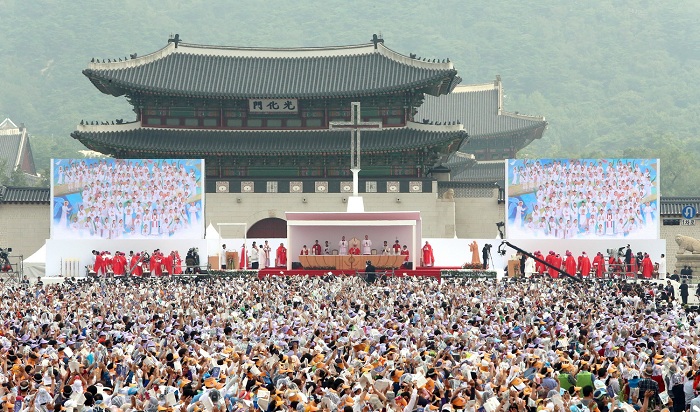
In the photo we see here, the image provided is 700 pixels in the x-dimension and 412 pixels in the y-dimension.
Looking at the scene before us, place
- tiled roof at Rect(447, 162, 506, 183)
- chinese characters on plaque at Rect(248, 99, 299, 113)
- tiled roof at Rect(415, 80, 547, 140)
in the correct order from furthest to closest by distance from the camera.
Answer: tiled roof at Rect(415, 80, 547, 140)
tiled roof at Rect(447, 162, 506, 183)
chinese characters on plaque at Rect(248, 99, 299, 113)

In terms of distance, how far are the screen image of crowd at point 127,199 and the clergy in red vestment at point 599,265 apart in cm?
1647

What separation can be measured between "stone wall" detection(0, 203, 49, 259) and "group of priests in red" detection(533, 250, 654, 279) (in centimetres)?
2358

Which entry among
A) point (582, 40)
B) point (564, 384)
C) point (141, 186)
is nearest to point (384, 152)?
point (141, 186)

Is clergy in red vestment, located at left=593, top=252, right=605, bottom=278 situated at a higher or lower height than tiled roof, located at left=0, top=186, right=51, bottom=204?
Result: lower

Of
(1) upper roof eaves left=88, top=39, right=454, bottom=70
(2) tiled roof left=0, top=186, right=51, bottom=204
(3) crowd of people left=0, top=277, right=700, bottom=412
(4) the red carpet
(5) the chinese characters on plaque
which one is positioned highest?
(1) upper roof eaves left=88, top=39, right=454, bottom=70

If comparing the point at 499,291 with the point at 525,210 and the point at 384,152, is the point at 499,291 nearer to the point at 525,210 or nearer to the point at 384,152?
the point at 525,210

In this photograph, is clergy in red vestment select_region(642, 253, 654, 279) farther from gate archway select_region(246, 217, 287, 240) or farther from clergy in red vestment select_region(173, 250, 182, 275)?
clergy in red vestment select_region(173, 250, 182, 275)

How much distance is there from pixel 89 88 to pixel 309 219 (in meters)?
94.7

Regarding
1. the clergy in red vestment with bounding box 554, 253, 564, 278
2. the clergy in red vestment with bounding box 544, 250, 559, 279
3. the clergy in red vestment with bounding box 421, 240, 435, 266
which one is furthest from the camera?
the clergy in red vestment with bounding box 421, 240, 435, 266

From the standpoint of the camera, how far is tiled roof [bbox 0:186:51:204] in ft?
178

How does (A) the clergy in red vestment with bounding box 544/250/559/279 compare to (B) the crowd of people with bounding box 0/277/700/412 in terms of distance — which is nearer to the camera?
(B) the crowd of people with bounding box 0/277/700/412

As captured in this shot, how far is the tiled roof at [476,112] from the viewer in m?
77.8

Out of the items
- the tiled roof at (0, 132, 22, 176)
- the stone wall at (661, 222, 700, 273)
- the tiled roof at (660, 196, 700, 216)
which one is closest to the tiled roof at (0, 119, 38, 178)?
the tiled roof at (0, 132, 22, 176)

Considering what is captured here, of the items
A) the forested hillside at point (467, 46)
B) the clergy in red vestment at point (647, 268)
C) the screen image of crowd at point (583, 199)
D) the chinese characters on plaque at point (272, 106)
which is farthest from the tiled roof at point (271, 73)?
the forested hillside at point (467, 46)
